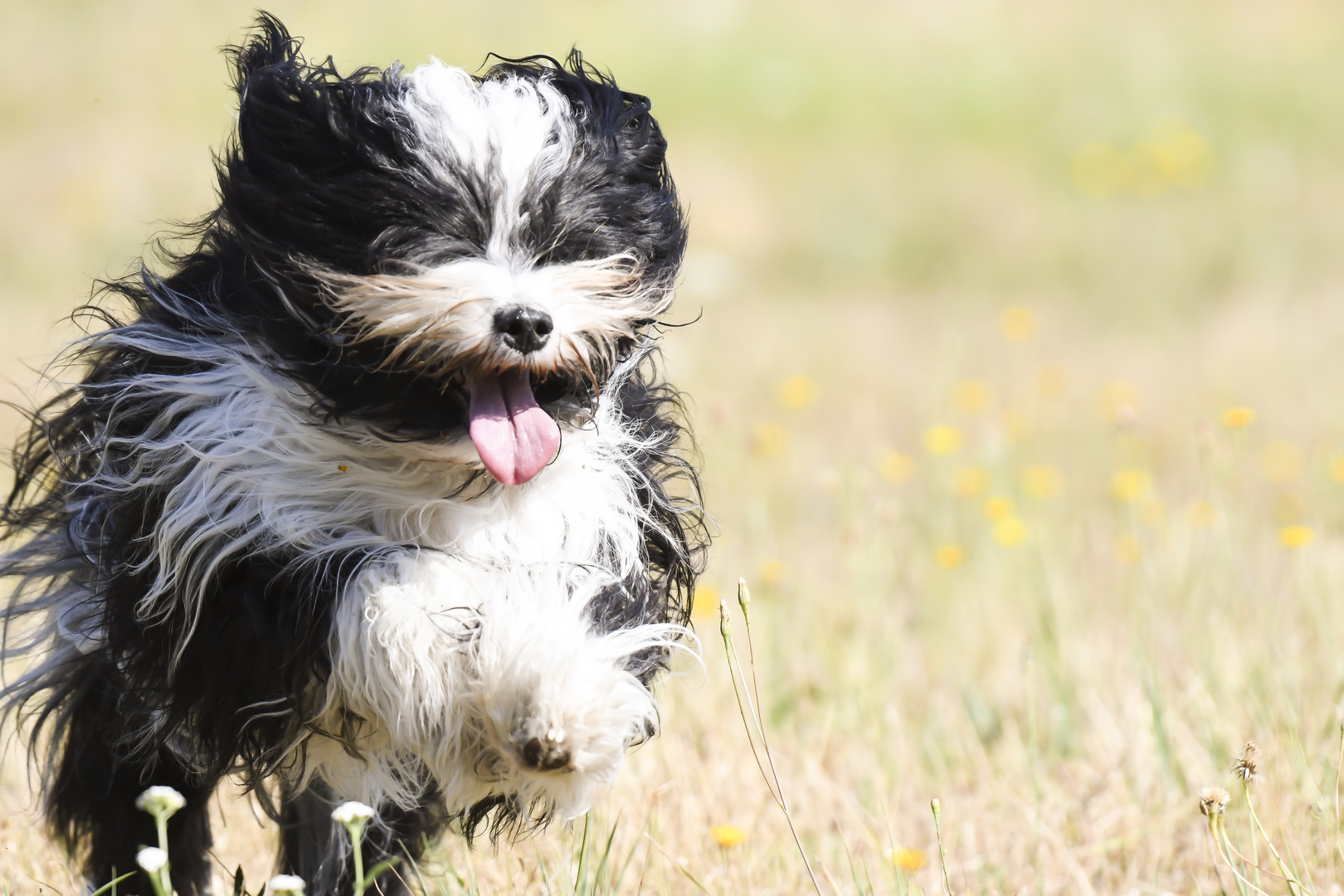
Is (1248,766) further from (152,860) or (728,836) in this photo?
(152,860)

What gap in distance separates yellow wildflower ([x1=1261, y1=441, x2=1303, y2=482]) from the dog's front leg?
11.5 ft

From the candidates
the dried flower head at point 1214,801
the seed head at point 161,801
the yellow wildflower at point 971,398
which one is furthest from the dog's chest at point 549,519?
the yellow wildflower at point 971,398

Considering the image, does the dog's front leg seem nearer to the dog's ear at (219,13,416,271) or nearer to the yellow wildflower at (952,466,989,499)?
the dog's ear at (219,13,416,271)

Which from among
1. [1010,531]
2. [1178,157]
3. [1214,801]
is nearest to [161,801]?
[1214,801]

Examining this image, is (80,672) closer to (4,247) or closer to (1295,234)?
(4,247)

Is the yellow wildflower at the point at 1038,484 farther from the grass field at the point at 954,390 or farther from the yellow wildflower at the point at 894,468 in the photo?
the yellow wildflower at the point at 894,468

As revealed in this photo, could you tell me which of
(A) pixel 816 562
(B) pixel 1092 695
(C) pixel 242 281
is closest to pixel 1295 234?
(A) pixel 816 562

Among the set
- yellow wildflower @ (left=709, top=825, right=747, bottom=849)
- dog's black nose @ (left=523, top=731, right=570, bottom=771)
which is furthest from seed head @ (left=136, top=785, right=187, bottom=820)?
yellow wildflower @ (left=709, top=825, right=747, bottom=849)

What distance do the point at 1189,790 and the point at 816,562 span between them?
2.06 metres

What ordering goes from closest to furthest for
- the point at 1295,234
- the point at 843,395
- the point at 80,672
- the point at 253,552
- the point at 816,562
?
the point at 253,552
the point at 80,672
the point at 816,562
the point at 843,395
the point at 1295,234

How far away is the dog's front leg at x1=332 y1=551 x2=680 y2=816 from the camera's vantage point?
2.49 metres

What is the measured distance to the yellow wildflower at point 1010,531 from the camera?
4.48 metres

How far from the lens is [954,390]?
21.1 feet

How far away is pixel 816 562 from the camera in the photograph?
5395mm
